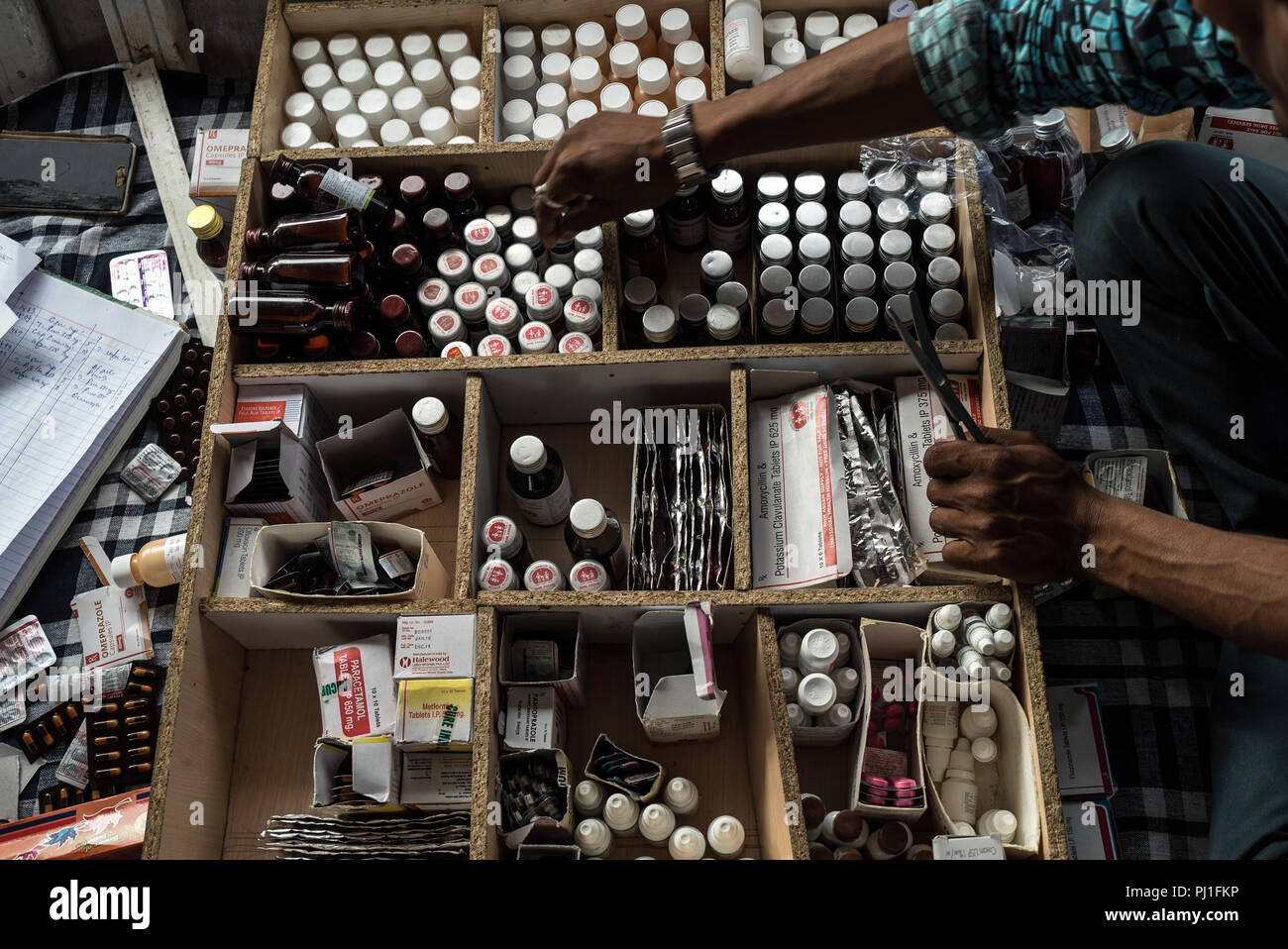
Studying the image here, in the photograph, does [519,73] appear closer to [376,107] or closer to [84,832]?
[376,107]

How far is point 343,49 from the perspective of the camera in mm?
2152

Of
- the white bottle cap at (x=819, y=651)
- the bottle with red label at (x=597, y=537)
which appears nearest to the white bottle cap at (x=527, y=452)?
the bottle with red label at (x=597, y=537)

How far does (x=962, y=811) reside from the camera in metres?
1.58

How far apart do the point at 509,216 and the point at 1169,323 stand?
119 centimetres

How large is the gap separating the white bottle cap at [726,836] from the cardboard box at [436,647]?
1.44ft

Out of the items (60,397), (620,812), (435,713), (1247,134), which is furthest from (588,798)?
(1247,134)

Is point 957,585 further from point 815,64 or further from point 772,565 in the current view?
point 815,64

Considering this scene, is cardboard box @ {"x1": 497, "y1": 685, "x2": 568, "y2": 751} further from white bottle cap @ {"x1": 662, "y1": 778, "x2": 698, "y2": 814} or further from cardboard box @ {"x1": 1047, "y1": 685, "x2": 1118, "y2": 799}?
cardboard box @ {"x1": 1047, "y1": 685, "x2": 1118, "y2": 799}

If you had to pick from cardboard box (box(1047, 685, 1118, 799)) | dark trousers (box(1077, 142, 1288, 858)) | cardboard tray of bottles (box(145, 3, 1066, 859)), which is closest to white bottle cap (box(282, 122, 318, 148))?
cardboard tray of bottles (box(145, 3, 1066, 859))

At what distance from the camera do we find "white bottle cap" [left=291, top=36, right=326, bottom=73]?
7.09ft

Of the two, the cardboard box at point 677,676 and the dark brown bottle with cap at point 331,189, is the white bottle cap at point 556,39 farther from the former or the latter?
the cardboard box at point 677,676

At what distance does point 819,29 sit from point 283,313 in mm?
1189

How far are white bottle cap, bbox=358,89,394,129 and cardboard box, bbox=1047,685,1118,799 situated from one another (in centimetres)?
173

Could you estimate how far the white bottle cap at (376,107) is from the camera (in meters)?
2.12
